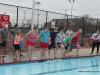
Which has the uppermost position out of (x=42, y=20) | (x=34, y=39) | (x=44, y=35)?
(x=42, y=20)

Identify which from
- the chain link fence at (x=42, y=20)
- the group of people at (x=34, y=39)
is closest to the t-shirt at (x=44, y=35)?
the group of people at (x=34, y=39)

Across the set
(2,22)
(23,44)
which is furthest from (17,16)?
(23,44)

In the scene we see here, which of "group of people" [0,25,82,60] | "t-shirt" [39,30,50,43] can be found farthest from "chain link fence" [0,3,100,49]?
"t-shirt" [39,30,50,43]

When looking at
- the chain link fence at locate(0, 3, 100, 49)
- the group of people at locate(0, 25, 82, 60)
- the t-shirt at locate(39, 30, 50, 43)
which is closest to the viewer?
the group of people at locate(0, 25, 82, 60)

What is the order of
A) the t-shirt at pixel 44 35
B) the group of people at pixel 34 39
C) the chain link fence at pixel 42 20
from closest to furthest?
the group of people at pixel 34 39
the t-shirt at pixel 44 35
the chain link fence at pixel 42 20

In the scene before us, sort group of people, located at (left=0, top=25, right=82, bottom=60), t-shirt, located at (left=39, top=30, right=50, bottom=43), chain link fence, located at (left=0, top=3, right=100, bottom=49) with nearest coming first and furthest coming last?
group of people, located at (left=0, top=25, right=82, bottom=60) → t-shirt, located at (left=39, top=30, right=50, bottom=43) → chain link fence, located at (left=0, top=3, right=100, bottom=49)

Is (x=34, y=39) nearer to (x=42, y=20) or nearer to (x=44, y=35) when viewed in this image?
(x=44, y=35)

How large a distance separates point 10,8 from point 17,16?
0.69 m

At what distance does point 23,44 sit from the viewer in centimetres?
1184

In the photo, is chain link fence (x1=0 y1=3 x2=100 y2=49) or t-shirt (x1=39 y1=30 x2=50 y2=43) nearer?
t-shirt (x1=39 y1=30 x2=50 y2=43)

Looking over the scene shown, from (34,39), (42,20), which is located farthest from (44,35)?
(42,20)

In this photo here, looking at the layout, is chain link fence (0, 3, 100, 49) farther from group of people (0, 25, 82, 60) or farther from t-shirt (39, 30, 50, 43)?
t-shirt (39, 30, 50, 43)

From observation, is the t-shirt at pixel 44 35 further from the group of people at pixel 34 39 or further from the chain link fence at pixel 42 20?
the chain link fence at pixel 42 20

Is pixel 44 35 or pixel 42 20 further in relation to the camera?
pixel 42 20
